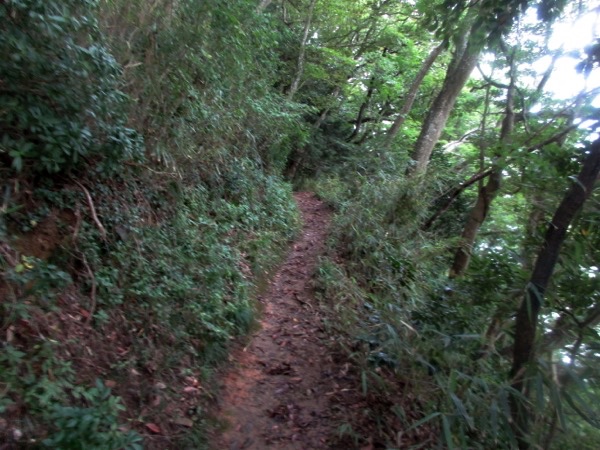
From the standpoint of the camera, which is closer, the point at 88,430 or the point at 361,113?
the point at 88,430

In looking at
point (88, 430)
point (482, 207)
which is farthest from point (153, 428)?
point (482, 207)

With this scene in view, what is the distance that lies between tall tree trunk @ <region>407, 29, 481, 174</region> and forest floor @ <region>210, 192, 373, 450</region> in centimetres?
467

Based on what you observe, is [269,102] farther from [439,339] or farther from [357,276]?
[439,339]

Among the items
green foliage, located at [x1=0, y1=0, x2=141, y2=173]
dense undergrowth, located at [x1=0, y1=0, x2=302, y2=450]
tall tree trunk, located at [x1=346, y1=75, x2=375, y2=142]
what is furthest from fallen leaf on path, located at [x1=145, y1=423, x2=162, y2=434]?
tall tree trunk, located at [x1=346, y1=75, x2=375, y2=142]

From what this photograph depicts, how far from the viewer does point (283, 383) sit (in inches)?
190

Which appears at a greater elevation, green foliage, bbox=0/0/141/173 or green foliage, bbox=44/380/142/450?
green foliage, bbox=0/0/141/173

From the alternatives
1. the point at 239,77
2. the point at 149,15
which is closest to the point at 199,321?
the point at 149,15

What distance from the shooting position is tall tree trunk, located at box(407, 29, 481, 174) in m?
9.17

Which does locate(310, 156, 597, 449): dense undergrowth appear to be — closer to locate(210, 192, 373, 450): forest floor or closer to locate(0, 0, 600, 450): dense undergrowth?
locate(0, 0, 600, 450): dense undergrowth

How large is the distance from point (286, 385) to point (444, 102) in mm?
7620

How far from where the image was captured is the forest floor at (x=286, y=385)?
13.1ft

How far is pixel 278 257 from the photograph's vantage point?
845cm

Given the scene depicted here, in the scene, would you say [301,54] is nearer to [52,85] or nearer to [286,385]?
[52,85]

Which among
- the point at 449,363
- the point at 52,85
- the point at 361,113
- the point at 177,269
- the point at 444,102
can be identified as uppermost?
the point at 361,113
